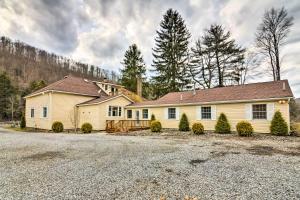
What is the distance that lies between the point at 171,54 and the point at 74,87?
58.3 ft

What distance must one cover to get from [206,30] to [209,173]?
28.0m

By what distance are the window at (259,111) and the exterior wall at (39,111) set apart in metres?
17.5

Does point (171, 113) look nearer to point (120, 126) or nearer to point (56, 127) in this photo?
point (120, 126)

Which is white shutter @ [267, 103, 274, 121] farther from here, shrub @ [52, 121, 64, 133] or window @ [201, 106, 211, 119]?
shrub @ [52, 121, 64, 133]

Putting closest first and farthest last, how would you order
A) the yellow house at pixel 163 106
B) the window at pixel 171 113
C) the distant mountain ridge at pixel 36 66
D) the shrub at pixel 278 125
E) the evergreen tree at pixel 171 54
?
1. the shrub at pixel 278 125
2. the yellow house at pixel 163 106
3. the window at pixel 171 113
4. the evergreen tree at pixel 171 54
5. the distant mountain ridge at pixel 36 66

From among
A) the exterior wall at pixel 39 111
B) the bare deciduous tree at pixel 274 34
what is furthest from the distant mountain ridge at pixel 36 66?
the bare deciduous tree at pixel 274 34

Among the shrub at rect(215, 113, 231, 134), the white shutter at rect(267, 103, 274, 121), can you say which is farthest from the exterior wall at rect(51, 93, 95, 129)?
the white shutter at rect(267, 103, 274, 121)

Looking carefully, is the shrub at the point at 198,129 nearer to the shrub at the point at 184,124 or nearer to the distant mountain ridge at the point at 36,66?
the shrub at the point at 184,124

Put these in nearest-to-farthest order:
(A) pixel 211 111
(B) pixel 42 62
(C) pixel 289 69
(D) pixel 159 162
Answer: (D) pixel 159 162 < (A) pixel 211 111 < (C) pixel 289 69 < (B) pixel 42 62

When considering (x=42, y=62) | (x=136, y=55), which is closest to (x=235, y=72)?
(x=136, y=55)

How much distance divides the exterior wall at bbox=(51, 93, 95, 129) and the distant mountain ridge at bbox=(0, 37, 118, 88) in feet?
125

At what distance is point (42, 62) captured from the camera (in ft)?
215

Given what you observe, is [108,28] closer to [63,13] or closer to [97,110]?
[63,13]

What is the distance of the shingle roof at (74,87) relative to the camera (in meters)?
18.9
